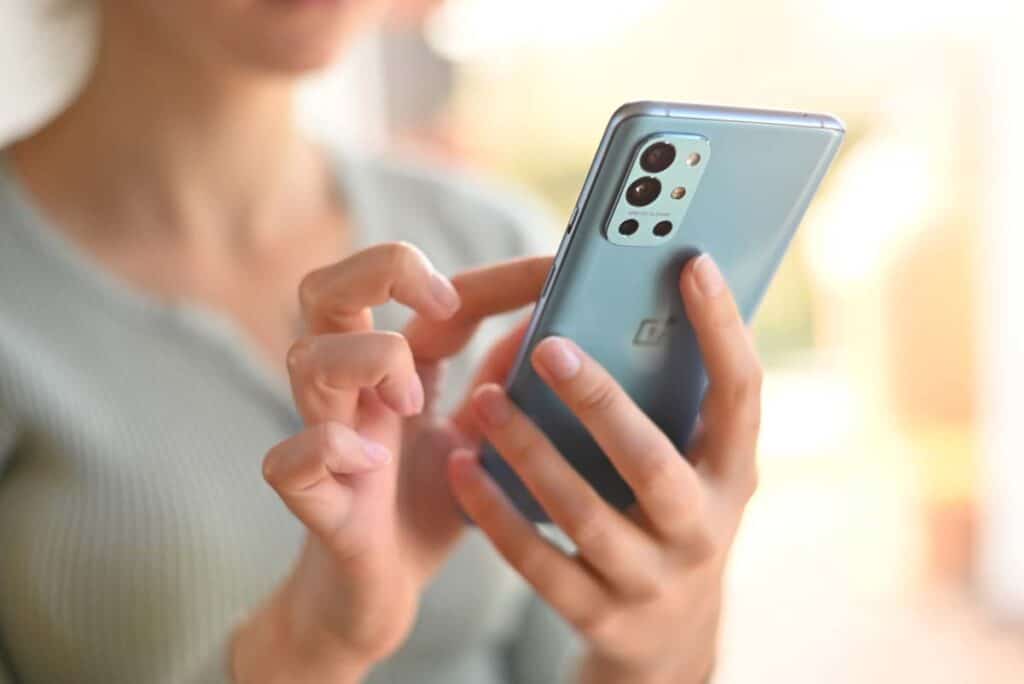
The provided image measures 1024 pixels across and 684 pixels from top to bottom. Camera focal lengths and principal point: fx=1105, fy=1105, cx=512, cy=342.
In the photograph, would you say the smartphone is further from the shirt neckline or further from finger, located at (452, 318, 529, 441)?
the shirt neckline

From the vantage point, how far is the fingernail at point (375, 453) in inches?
17.1

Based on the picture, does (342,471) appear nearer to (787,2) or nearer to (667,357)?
(667,357)

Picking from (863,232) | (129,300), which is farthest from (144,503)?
(863,232)

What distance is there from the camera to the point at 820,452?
2725 millimetres

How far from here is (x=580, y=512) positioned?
45 cm

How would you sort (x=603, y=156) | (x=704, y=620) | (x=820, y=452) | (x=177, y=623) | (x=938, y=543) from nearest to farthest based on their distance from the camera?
(x=603, y=156), (x=704, y=620), (x=177, y=623), (x=938, y=543), (x=820, y=452)

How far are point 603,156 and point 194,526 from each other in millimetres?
368


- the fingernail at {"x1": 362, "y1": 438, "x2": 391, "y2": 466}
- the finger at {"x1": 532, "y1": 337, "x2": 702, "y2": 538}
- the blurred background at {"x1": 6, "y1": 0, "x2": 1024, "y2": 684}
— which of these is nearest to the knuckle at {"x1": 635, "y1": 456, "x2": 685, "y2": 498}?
the finger at {"x1": 532, "y1": 337, "x2": 702, "y2": 538}

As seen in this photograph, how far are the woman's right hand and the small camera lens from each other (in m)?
0.06

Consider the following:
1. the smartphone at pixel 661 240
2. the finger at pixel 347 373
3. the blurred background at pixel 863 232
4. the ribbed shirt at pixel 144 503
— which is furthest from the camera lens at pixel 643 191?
the blurred background at pixel 863 232

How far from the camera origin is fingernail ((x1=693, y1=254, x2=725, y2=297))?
1.42 ft

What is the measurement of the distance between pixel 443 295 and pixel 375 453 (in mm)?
69

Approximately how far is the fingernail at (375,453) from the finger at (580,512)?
6cm

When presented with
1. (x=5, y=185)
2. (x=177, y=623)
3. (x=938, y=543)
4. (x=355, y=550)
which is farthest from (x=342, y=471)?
(x=938, y=543)
